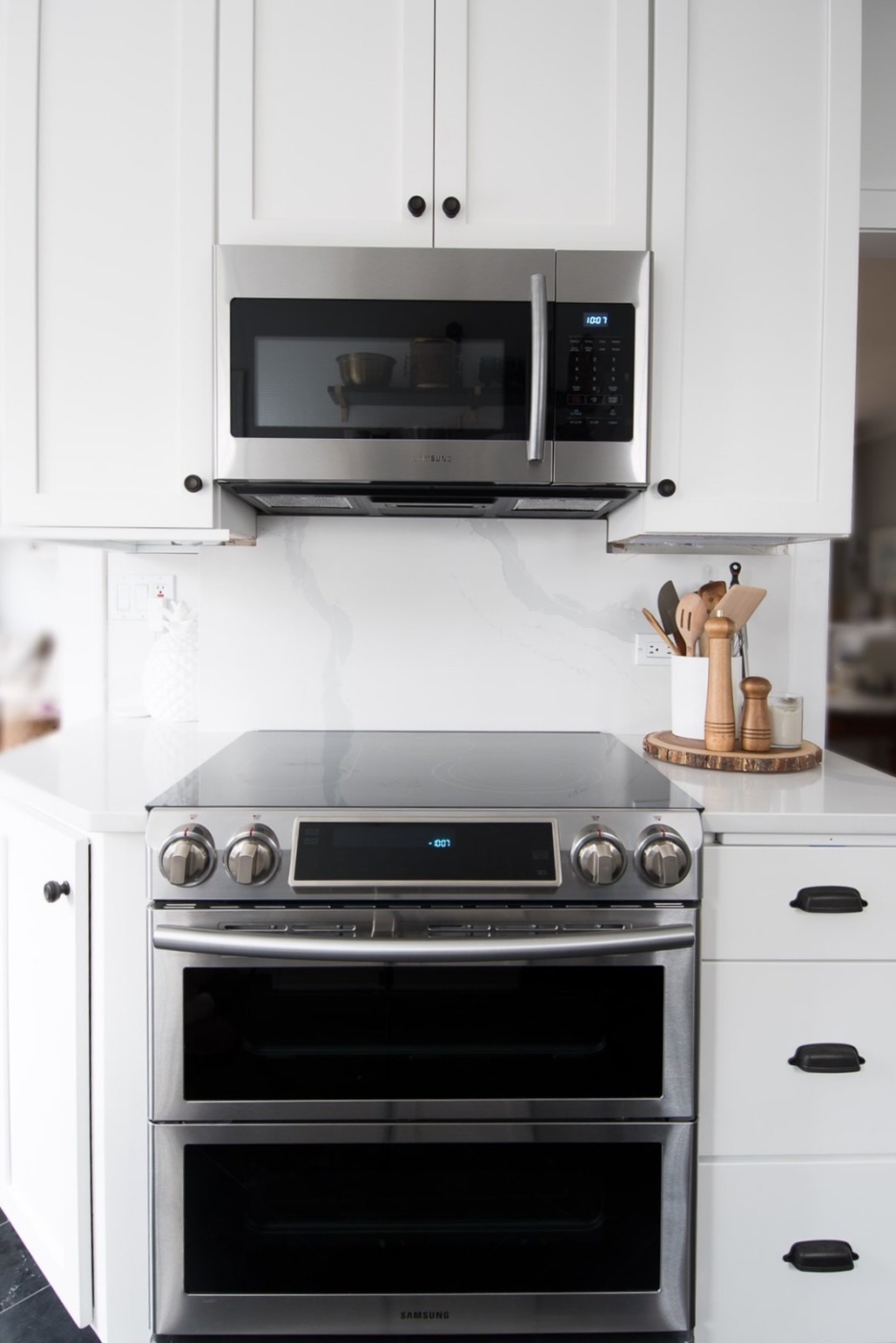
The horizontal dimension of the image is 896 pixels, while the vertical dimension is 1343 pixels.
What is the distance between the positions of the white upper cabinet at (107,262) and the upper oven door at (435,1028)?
81 cm

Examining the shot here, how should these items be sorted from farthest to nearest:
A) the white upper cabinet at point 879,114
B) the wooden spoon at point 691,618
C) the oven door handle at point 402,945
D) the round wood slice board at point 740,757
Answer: the white upper cabinet at point 879,114 < the wooden spoon at point 691,618 < the round wood slice board at point 740,757 < the oven door handle at point 402,945

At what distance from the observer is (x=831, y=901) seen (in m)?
1.32

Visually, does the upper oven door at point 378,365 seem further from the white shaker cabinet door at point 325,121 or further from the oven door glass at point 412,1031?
the oven door glass at point 412,1031

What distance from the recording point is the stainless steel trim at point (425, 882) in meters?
1.25

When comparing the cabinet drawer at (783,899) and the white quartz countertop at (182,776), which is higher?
the white quartz countertop at (182,776)

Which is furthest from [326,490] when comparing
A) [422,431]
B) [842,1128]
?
[842,1128]

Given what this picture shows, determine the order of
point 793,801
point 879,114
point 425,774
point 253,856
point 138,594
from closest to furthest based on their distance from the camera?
point 253,856, point 793,801, point 425,774, point 879,114, point 138,594

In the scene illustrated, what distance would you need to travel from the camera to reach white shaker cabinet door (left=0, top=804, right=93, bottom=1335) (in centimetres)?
136

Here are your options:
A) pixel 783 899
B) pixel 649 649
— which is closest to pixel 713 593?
pixel 649 649

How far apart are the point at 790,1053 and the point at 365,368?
4.36 ft

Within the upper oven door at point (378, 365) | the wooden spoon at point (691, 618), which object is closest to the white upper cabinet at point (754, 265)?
the wooden spoon at point (691, 618)

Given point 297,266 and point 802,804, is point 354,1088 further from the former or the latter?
point 297,266

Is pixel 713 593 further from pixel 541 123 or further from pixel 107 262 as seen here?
pixel 107 262

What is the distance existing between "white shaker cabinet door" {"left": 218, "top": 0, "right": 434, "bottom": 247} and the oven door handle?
3.96 ft
